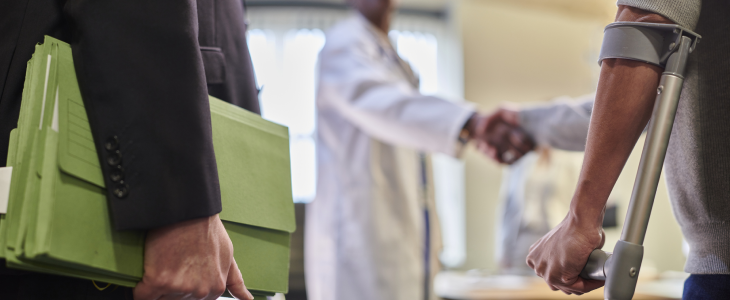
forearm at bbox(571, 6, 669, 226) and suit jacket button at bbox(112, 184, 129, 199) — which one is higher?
forearm at bbox(571, 6, 669, 226)

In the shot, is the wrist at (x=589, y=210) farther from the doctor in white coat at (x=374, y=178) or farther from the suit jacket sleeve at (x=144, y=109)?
the doctor in white coat at (x=374, y=178)

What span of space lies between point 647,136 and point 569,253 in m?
0.14

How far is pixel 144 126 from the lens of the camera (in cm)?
50

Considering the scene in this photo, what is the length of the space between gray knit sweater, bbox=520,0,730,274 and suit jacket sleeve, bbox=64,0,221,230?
0.47m

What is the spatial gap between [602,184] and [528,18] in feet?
15.5

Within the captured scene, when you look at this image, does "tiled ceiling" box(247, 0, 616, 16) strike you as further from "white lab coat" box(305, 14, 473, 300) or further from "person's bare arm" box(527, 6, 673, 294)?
"person's bare arm" box(527, 6, 673, 294)

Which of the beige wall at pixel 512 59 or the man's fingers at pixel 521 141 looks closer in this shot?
the man's fingers at pixel 521 141

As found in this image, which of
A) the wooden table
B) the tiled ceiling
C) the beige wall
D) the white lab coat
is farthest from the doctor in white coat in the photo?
the tiled ceiling

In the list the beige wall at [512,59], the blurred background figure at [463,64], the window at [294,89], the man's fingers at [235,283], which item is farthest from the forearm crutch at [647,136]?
the beige wall at [512,59]

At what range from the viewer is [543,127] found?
1570mm

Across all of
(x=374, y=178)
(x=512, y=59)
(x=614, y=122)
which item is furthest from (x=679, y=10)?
(x=512, y=59)

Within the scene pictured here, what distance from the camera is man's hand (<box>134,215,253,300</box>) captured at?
50 cm

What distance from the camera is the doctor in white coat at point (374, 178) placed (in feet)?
5.21

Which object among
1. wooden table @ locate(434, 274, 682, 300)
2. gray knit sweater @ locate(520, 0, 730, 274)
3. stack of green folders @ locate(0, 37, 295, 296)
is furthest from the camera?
wooden table @ locate(434, 274, 682, 300)
